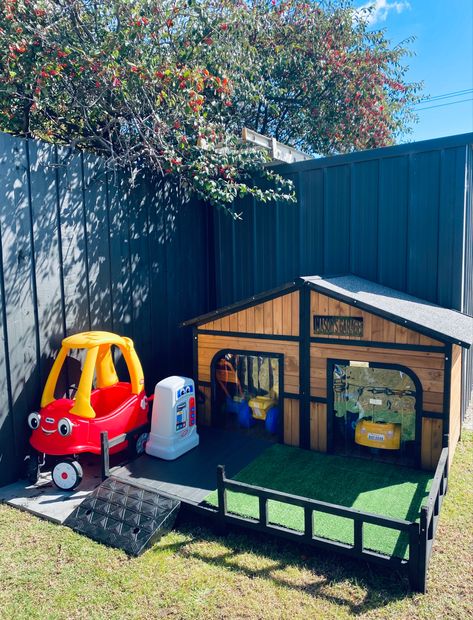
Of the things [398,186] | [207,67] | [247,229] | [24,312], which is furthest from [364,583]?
[207,67]

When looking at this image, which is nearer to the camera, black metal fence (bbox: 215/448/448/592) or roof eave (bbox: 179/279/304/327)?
black metal fence (bbox: 215/448/448/592)

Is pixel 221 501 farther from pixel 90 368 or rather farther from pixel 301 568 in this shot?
pixel 90 368

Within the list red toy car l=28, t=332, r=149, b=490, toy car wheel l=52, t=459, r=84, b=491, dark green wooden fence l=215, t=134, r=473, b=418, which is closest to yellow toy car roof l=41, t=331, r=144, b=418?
red toy car l=28, t=332, r=149, b=490

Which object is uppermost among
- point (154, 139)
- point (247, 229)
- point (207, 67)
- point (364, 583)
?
point (207, 67)

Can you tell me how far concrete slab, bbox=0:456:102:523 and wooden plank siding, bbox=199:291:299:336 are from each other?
8.56 feet

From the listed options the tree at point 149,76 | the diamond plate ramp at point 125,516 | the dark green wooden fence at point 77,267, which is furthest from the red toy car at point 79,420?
the tree at point 149,76

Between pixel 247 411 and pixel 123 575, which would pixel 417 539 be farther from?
pixel 247 411

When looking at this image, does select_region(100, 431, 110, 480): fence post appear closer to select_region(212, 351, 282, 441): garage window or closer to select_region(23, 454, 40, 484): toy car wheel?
select_region(23, 454, 40, 484): toy car wheel

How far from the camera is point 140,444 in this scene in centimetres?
559

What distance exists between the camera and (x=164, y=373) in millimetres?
7461

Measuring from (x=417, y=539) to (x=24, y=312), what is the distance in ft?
15.4

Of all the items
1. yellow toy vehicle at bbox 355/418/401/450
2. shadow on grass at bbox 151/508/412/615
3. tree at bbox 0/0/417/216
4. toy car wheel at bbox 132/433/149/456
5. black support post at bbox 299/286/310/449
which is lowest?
shadow on grass at bbox 151/508/412/615

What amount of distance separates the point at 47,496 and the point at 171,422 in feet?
5.19

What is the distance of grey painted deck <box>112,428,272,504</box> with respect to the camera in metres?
4.62
